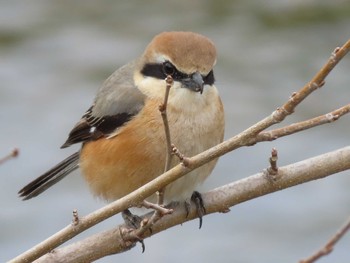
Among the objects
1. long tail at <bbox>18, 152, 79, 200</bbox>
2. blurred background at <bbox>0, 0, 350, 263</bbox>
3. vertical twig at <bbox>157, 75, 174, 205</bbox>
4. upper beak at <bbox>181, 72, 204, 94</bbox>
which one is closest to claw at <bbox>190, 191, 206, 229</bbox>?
upper beak at <bbox>181, 72, 204, 94</bbox>

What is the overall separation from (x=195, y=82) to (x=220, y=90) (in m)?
4.10

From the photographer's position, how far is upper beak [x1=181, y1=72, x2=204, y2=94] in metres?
4.39

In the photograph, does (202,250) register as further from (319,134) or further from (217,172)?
(319,134)

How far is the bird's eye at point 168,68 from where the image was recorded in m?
4.50

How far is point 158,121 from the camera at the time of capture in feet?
14.8

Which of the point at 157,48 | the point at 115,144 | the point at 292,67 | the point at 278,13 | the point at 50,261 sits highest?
the point at 278,13

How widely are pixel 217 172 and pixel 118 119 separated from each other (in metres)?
2.99

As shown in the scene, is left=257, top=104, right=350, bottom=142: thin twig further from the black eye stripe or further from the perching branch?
the black eye stripe

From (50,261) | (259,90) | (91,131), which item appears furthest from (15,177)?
(50,261)

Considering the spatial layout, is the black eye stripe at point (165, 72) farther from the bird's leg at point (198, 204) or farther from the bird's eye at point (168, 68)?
the bird's leg at point (198, 204)

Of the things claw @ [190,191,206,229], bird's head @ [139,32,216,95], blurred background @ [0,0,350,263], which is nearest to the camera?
claw @ [190,191,206,229]

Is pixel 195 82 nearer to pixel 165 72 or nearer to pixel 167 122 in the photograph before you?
pixel 165 72

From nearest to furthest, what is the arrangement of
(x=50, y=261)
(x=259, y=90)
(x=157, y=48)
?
(x=50, y=261) → (x=157, y=48) → (x=259, y=90)

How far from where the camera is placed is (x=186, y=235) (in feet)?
23.6
